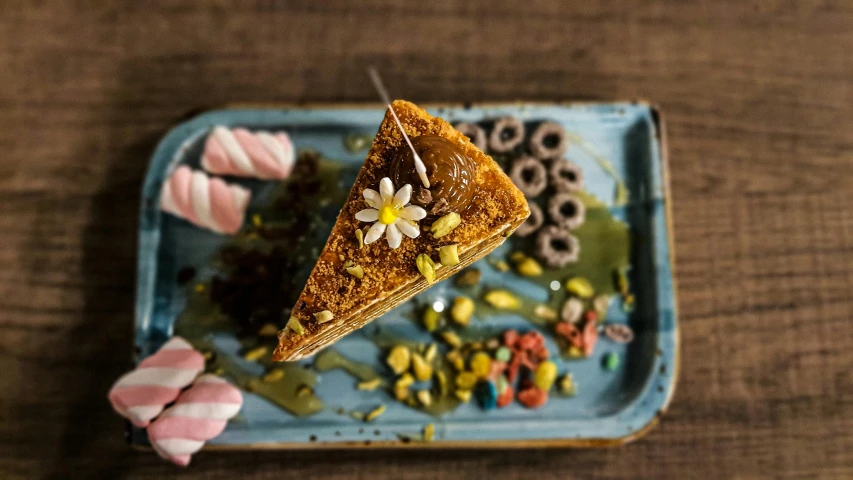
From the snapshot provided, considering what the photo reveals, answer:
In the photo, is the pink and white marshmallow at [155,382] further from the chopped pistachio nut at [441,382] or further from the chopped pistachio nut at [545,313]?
the chopped pistachio nut at [545,313]

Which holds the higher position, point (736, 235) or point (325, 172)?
point (325, 172)

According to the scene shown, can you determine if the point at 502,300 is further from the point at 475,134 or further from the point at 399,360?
the point at 475,134

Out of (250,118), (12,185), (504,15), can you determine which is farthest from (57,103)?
(504,15)

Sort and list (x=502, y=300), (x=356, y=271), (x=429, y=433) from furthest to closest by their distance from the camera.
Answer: (x=502, y=300)
(x=429, y=433)
(x=356, y=271)

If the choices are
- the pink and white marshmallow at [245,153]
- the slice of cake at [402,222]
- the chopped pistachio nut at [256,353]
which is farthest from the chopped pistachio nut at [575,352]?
the pink and white marshmallow at [245,153]

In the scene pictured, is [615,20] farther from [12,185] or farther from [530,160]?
[12,185]

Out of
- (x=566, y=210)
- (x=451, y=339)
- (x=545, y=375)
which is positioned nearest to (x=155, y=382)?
(x=451, y=339)

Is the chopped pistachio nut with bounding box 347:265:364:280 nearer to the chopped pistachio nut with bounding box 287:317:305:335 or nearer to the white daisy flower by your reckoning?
the white daisy flower
